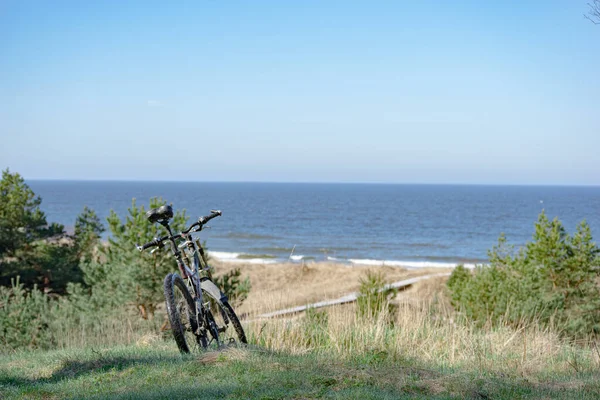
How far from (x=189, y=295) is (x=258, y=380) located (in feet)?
5.85

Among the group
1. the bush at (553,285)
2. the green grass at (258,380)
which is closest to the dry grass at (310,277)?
the bush at (553,285)

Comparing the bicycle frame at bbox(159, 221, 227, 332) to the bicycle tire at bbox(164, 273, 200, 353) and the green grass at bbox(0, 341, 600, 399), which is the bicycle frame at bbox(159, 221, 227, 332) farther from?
the green grass at bbox(0, 341, 600, 399)

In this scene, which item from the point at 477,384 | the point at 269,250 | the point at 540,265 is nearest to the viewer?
the point at 477,384

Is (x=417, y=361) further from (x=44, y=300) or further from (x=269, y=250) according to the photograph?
(x=269, y=250)

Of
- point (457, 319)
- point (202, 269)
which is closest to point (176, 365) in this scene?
point (202, 269)

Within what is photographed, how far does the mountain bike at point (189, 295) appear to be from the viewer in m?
6.36

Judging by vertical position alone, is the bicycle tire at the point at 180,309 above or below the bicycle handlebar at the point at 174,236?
below

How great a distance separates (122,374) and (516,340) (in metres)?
5.05

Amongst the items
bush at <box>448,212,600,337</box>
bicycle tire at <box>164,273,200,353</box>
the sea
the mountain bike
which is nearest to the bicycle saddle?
the mountain bike

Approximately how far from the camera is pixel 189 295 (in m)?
6.65

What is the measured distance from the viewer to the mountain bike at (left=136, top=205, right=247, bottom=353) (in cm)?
636

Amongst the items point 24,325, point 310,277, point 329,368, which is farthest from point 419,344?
point 310,277

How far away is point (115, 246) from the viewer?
50.0ft

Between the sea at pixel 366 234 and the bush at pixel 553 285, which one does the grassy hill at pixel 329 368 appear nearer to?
the bush at pixel 553 285
